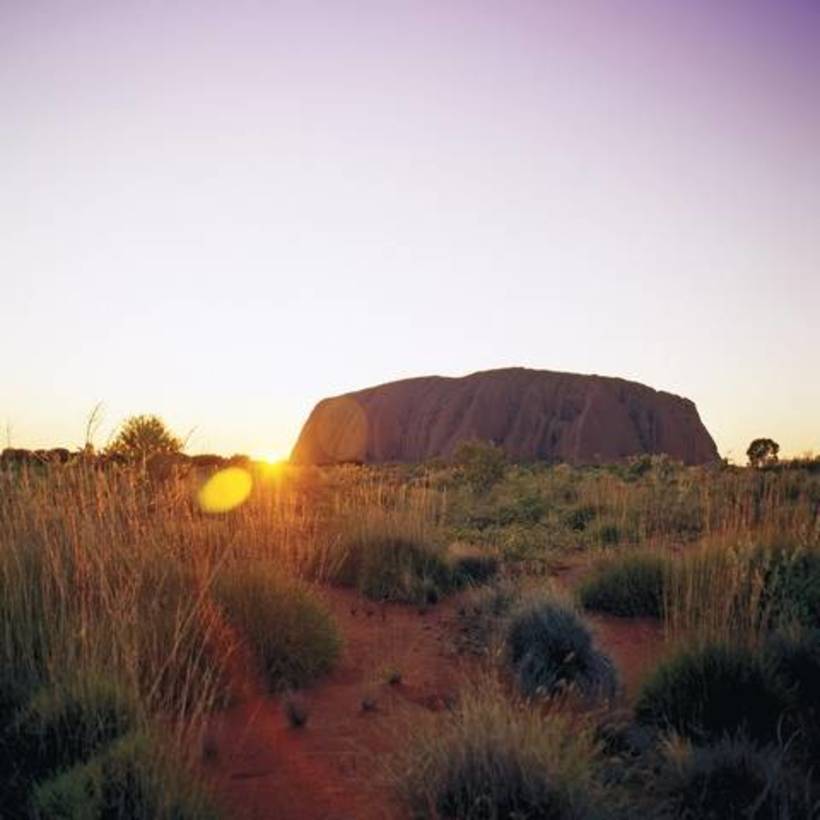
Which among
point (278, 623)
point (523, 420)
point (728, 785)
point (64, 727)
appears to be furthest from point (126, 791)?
point (523, 420)

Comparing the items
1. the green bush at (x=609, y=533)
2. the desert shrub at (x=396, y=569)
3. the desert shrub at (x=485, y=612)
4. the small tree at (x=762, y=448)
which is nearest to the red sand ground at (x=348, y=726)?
the desert shrub at (x=485, y=612)

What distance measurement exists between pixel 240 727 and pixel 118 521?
5.35 feet

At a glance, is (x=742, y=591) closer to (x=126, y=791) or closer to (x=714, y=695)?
(x=714, y=695)

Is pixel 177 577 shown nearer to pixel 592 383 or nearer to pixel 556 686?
pixel 556 686

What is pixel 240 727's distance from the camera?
15.7 ft

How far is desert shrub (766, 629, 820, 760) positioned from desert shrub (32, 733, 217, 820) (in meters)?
3.05

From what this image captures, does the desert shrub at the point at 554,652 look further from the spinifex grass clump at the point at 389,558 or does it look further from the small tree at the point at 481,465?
the small tree at the point at 481,465

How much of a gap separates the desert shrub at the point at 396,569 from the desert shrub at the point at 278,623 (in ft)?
8.45

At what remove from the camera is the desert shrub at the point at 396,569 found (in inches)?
354

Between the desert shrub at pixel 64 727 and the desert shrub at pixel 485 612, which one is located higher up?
the desert shrub at pixel 64 727

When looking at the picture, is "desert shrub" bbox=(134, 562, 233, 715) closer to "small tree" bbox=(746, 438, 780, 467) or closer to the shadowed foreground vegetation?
the shadowed foreground vegetation

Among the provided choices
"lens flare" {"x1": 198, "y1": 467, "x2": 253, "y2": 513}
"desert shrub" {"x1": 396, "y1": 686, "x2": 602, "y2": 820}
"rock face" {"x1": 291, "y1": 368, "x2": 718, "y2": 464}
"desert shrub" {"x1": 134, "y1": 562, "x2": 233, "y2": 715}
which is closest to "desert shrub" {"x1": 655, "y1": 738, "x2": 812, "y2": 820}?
"desert shrub" {"x1": 396, "y1": 686, "x2": 602, "y2": 820}

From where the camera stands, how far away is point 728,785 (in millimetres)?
3885

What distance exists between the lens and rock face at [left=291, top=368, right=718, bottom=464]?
75.1 meters
